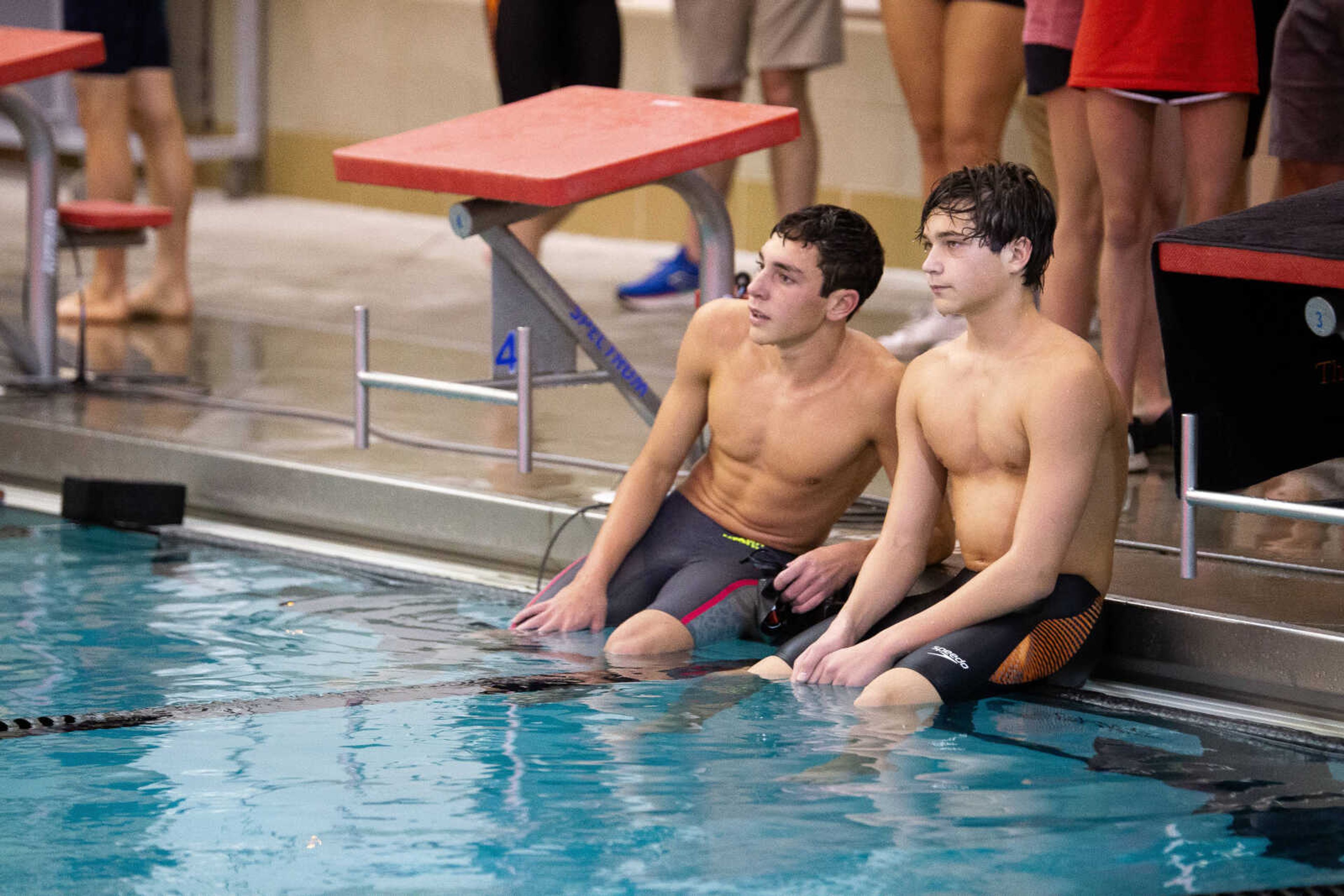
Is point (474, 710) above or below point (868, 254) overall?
below

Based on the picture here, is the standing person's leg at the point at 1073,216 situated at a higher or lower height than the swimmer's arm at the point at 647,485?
higher

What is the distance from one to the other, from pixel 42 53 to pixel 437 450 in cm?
175

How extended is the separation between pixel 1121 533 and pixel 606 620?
122 cm

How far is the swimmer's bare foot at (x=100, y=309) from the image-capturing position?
776 centimetres

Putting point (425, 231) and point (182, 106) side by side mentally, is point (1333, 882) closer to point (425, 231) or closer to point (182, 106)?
point (425, 231)

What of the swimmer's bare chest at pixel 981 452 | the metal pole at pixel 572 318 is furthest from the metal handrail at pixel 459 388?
the swimmer's bare chest at pixel 981 452

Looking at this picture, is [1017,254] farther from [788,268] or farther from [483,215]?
[483,215]

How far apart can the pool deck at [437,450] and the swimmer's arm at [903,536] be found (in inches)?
17.8

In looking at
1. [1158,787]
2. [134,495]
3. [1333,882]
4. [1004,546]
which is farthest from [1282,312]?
[134,495]

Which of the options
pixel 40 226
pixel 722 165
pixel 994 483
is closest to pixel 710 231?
pixel 994 483

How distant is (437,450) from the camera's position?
5.83m

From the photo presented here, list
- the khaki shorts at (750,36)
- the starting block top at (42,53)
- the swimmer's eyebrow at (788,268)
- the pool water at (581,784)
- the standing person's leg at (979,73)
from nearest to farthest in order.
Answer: the pool water at (581,784), the swimmer's eyebrow at (788,268), the standing person's leg at (979,73), the starting block top at (42,53), the khaki shorts at (750,36)

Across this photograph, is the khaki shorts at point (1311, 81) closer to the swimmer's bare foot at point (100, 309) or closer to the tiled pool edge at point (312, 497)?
the tiled pool edge at point (312, 497)

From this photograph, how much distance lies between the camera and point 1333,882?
9.61 feet
